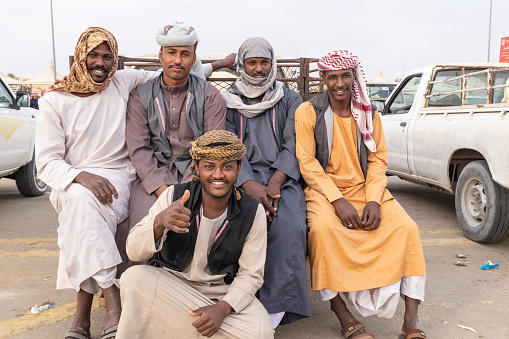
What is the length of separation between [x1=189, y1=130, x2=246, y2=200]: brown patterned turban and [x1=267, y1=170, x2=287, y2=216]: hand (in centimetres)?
57

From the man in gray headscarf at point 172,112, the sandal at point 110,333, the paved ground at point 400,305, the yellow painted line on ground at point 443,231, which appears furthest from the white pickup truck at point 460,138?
the sandal at point 110,333

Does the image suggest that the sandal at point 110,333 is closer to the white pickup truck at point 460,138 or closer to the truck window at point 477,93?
the white pickup truck at point 460,138

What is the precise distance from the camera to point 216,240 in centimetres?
260

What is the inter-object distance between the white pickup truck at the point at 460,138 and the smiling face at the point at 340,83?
6.30ft

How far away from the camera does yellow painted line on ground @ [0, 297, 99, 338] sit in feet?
9.79

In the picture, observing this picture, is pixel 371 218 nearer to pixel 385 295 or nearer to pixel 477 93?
pixel 385 295

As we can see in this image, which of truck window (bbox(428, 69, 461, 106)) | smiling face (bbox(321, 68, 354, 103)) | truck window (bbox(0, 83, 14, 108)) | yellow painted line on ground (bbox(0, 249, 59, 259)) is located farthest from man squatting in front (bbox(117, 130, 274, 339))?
truck window (bbox(0, 83, 14, 108))

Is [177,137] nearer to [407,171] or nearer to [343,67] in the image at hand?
[343,67]

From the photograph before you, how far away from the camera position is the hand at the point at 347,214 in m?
2.95

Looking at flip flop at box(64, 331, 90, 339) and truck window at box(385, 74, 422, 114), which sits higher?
truck window at box(385, 74, 422, 114)

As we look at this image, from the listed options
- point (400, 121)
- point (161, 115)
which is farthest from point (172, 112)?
point (400, 121)

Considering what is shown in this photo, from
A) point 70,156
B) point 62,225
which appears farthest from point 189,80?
point 62,225

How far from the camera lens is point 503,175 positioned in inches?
169

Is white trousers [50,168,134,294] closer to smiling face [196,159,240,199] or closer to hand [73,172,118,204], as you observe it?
hand [73,172,118,204]
